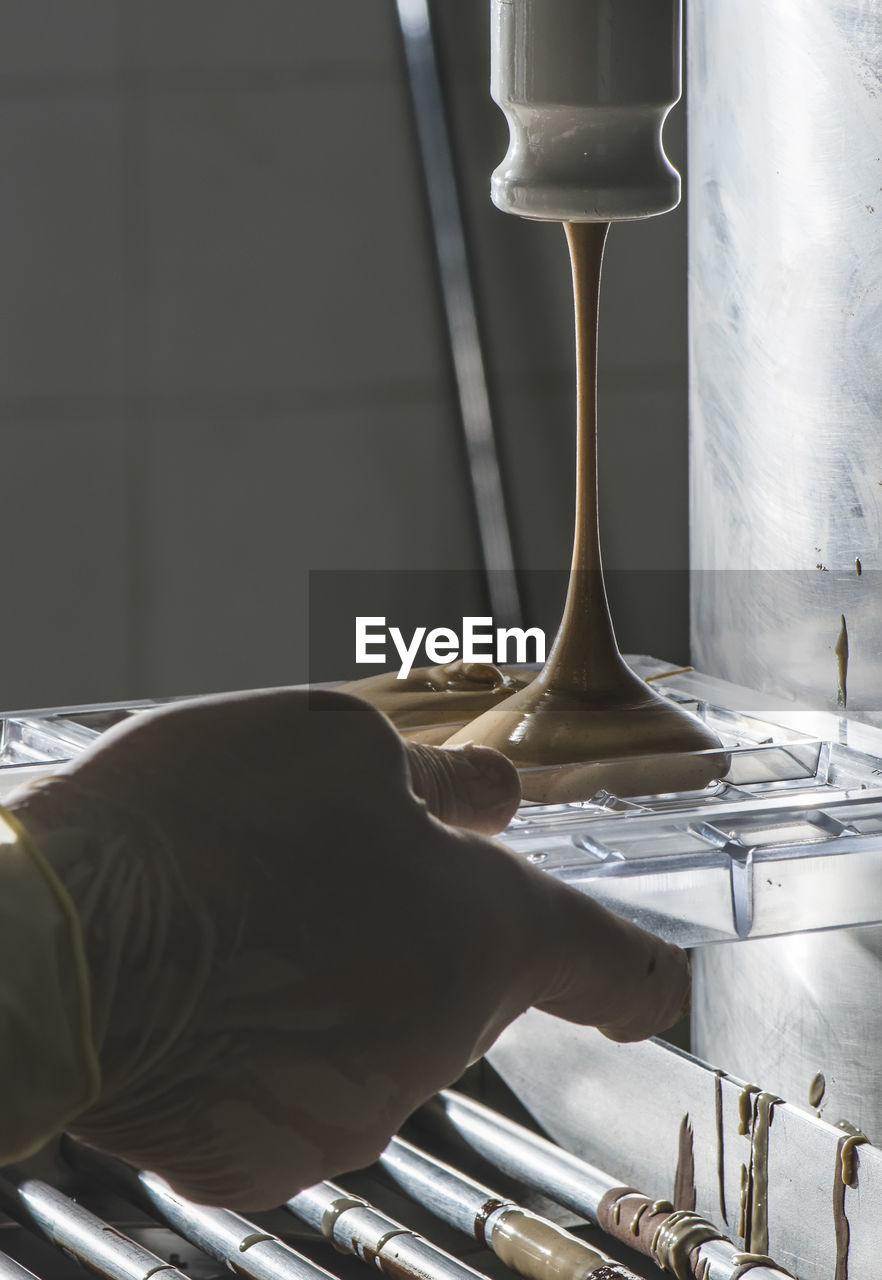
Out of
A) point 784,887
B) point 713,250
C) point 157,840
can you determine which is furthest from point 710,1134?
point 157,840

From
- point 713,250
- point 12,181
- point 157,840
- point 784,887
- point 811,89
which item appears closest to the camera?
point 157,840

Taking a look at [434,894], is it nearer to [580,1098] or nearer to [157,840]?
[157,840]

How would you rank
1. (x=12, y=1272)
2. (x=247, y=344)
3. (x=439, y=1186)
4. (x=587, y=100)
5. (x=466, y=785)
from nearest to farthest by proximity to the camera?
(x=466, y=785) < (x=587, y=100) < (x=12, y=1272) < (x=439, y=1186) < (x=247, y=344)

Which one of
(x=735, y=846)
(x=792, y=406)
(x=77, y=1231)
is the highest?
(x=792, y=406)

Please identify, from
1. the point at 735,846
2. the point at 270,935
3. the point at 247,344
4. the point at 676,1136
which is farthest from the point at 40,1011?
the point at 247,344

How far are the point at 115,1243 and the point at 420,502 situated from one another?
567 millimetres

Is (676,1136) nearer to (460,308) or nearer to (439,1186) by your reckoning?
(439,1186)

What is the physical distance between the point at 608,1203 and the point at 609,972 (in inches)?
17.2

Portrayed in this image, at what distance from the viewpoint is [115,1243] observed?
72 cm

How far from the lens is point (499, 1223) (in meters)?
0.74

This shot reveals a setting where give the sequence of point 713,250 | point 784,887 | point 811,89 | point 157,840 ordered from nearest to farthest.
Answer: point 157,840 < point 784,887 < point 811,89 < point 713,250

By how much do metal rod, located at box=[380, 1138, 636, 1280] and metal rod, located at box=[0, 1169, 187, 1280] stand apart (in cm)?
14

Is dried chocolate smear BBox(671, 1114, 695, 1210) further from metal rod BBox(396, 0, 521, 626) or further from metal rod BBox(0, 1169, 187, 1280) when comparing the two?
metal rod BBox(396, 0, 521, 626)

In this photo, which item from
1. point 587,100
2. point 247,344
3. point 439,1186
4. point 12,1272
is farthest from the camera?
point 247,344
